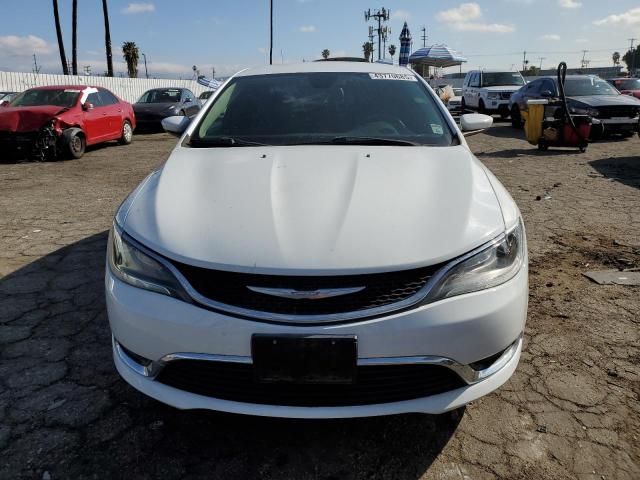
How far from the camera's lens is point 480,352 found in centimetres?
177

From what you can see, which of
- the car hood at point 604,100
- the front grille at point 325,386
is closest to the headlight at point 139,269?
the front grille at point 325,386

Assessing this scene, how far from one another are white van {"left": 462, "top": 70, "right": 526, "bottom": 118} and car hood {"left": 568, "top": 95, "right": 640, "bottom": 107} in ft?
16.4

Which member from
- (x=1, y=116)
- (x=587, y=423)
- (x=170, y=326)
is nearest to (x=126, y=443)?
(x=170, y=326)

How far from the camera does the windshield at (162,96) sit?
49.2ft

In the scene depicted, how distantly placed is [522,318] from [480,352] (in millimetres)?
260

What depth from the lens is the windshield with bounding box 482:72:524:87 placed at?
17656 mm

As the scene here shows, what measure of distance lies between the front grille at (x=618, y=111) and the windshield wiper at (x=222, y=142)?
1065cm

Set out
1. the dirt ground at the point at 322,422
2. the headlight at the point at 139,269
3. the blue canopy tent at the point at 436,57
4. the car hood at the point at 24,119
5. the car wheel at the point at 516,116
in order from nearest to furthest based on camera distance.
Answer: the headlight at the point at 139,269 → the dirt ground at the point at 322,422 → the car hood at the point at 24,119 → the car wheel at the point at 516,116 → the blue canopy tent at the point at 436,57

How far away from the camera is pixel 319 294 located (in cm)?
167

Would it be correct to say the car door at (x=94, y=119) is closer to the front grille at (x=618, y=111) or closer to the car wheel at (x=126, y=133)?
the car wheel at (x=126, y=133)

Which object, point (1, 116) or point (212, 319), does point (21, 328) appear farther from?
point (1, 116)

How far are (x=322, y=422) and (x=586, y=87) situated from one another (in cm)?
1249

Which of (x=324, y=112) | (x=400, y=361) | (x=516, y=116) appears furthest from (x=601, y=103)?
(x=400, y=361)

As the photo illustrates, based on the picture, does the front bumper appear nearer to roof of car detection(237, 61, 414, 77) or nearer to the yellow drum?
roof of car detection(237, 61, 414, 77)
